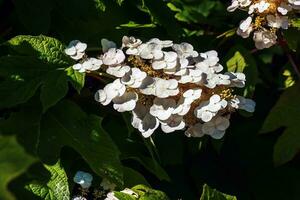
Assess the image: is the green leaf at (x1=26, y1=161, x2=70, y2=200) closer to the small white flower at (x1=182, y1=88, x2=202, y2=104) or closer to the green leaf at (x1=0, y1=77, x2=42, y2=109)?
the green leaf at (x1=0, y1=77, x2=42, y2=109)

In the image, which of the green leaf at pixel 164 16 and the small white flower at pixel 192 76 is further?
the green leaf at pixel 164 16

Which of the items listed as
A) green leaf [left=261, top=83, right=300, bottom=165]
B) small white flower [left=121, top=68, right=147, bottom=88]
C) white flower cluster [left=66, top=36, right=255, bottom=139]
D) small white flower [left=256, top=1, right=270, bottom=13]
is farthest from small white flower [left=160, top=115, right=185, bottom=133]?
green leaf [left=261, top=83, right=300, bottom=165]

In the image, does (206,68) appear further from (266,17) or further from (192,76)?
(266,17)

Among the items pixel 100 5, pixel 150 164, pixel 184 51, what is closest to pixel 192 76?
pixel 184 51

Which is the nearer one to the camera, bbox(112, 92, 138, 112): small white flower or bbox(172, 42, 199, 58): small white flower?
bbox(112, 92, 138, 112): small white flower

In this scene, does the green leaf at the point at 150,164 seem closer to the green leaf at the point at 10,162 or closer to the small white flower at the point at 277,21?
the small white flower at the point at 277,21

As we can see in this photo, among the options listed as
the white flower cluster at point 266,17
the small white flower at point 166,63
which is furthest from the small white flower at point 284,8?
the small white flower at point 166,63

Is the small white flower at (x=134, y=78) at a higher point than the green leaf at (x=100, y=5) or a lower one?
higher
